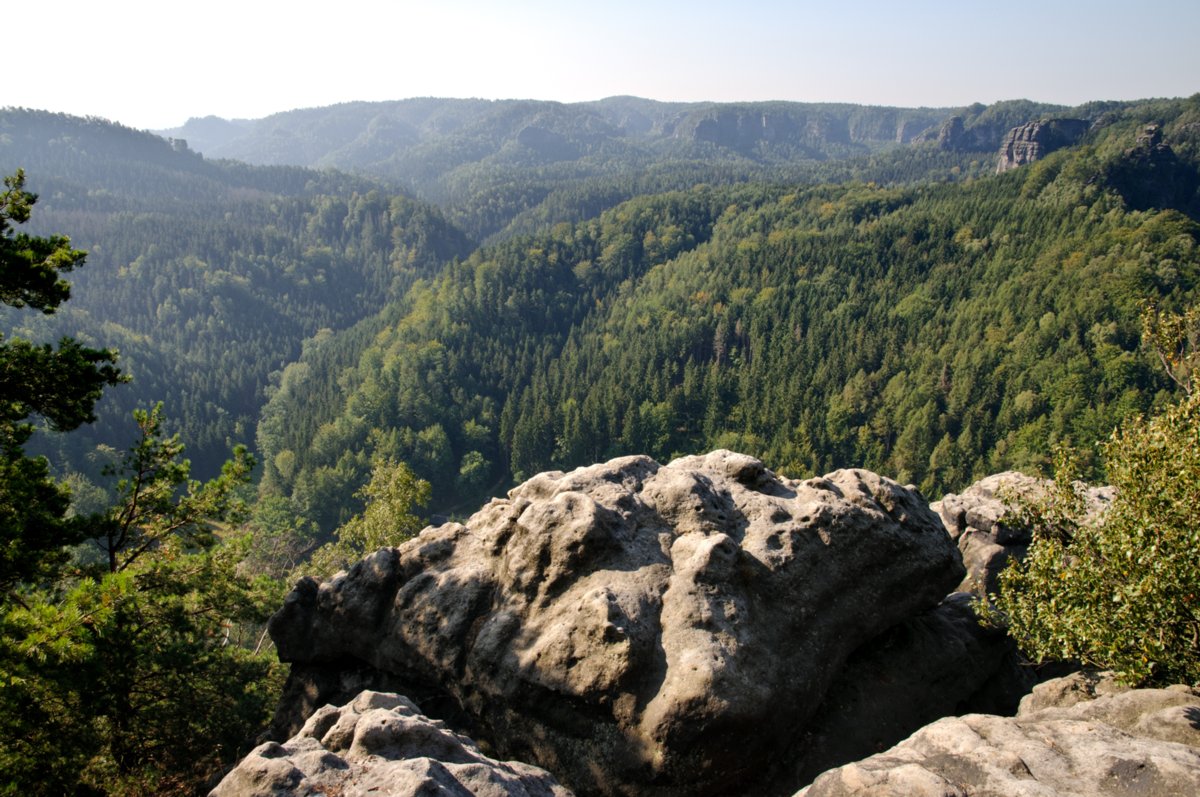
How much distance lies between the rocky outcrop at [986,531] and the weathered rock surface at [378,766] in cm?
2249

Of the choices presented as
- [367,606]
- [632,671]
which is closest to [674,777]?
[632,671]

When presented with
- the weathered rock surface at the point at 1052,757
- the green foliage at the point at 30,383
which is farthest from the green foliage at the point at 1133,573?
the green foliage at the point at 30,383

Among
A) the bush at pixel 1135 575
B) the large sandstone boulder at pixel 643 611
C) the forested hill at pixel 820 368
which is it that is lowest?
the forested hill at pixel 820 368

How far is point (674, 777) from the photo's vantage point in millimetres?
15164

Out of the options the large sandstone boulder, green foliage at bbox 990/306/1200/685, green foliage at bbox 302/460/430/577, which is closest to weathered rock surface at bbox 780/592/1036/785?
the large sandstone boulder

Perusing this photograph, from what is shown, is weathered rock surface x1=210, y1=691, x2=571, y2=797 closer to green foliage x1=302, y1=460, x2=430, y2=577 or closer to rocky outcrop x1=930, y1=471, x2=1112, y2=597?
rocky outcrop x1=930, y1=471, x2=1112, y2=597

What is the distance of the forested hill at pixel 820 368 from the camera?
117188 millimetres

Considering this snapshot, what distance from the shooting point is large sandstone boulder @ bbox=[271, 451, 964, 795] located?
15711 millimetres

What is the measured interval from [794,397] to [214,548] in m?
123

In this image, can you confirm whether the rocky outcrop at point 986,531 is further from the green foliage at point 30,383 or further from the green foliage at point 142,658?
the green foliage at point 30,383

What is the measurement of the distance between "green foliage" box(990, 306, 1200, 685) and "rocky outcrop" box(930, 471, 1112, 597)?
10063 millimetres

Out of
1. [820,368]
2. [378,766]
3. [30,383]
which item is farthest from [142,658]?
[820,368]

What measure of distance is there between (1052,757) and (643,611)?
895 cm

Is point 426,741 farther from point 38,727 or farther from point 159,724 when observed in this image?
point 159,724
